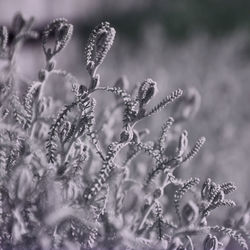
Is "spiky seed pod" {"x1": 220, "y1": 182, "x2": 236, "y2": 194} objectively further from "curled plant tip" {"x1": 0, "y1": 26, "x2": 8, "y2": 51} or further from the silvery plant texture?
"curled plant tip" {"x1": 0, "y1": 26, "x2": 8, "y2": 51}

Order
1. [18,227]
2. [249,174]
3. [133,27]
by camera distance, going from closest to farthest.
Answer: [18,227]
[249,174]
[133,27]

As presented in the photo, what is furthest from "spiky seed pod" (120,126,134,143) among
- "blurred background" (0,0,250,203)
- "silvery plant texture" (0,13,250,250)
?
"blurred background" (0,0,250,203)

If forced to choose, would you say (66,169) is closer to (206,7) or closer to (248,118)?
(248,118)

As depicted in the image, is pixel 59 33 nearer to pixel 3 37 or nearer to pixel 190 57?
pixel 3 37

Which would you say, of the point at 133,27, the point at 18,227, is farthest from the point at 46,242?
the point at 133,27

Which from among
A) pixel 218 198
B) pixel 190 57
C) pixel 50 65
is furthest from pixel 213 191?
pixel 190 57

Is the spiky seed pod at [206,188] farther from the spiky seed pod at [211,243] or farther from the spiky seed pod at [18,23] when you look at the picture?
the spiky seed pod at [18,23]
